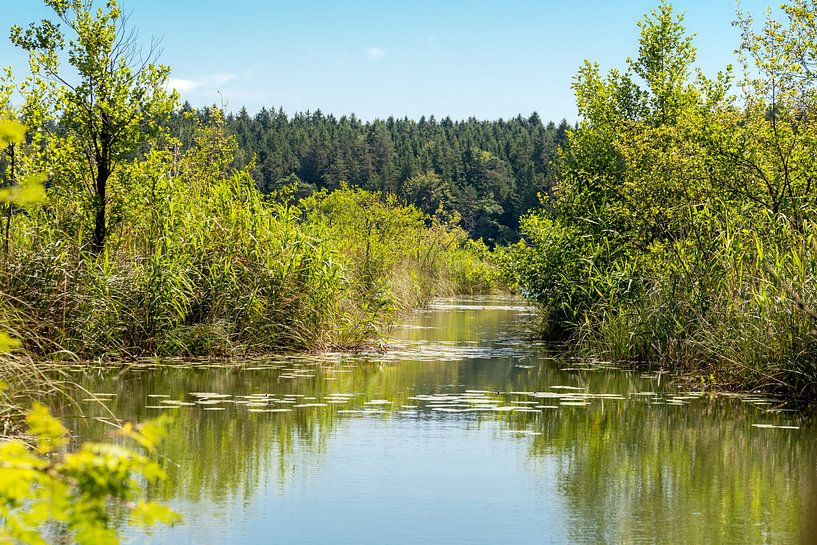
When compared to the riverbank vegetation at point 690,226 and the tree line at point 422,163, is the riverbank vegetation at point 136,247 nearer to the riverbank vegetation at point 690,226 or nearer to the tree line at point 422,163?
the riverbank vegetation at point 690,226

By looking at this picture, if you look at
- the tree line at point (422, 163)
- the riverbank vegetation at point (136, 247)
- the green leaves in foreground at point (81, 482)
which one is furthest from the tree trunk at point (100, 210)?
the tree line at point (422, 163)

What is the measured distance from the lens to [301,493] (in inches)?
317

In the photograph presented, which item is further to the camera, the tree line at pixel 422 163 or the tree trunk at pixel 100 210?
the tree line at pixel 422 163

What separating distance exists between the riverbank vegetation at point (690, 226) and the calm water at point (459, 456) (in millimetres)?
1012

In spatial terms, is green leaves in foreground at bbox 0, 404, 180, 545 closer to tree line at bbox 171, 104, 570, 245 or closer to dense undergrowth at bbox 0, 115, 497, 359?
dense undergrowth at bbox 0, 115, 497, 359

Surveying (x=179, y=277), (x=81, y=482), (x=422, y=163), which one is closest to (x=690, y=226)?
(x=179, y=277)

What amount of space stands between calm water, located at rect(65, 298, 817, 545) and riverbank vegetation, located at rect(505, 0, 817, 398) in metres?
1.01

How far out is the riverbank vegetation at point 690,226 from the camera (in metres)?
13.6

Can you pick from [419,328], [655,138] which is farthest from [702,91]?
[419,328]

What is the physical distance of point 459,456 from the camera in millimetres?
9664

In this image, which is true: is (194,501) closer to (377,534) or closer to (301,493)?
Result: (301,493)

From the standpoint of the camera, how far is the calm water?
283 inches

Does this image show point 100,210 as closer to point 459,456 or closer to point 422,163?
point 459,456

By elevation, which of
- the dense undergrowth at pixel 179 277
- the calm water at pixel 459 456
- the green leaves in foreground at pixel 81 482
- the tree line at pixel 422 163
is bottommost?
the calm water at pixel 459 456
